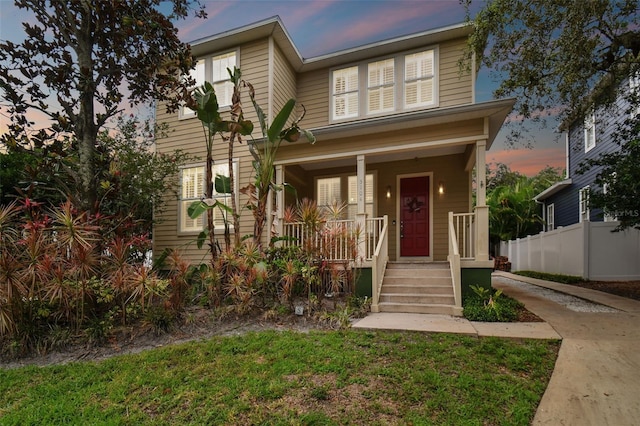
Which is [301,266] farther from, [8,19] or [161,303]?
[8,19]

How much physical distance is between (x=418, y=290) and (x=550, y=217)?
50.4 ft

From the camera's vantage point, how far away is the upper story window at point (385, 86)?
9555 millimetres

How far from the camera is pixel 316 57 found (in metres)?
10.4

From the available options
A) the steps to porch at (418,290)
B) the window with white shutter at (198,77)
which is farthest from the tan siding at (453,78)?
the window with white shutter at (198,77)

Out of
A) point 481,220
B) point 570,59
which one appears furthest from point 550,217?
point 481,220

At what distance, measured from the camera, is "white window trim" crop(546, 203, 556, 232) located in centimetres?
1758

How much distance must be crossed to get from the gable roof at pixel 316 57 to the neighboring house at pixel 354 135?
0.09 ft

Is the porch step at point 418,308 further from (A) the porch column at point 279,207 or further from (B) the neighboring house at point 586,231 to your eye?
(B) the neighboring house at point 586,231

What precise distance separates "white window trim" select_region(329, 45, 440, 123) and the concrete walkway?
19.3ft

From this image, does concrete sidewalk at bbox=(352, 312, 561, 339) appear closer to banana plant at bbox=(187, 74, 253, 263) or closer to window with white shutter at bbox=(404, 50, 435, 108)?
banana plant at bbox=(187, 74, 253, 263)

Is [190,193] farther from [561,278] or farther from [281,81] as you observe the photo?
[561,278]

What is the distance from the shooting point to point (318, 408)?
9.52ft

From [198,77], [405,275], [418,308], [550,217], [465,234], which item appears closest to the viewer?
[418,308]

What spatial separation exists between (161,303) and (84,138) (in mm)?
3688
